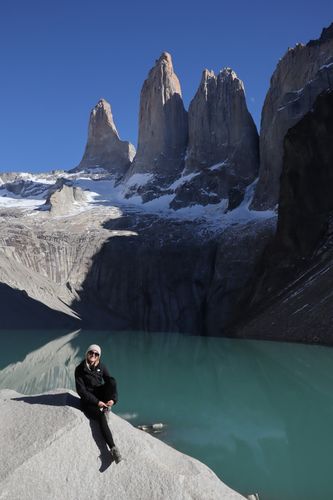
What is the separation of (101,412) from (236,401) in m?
12.3

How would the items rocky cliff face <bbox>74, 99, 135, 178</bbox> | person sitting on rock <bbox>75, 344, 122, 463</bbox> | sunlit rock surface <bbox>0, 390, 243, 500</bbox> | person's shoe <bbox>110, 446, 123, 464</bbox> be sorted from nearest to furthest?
sunlit rock surface <bbox>0, 390, 243, 500</bbox> < person's shoe <bbox>110, 446, 123, 464</bbox> < person sitting on rock <bbox>75, 344, 122, 463</bbox> < rocky cliff face <bbox>74, 99, 135, 178</bbox>

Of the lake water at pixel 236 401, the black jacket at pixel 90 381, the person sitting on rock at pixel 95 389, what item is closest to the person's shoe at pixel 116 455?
the person sitting on rock at pixel 95 389

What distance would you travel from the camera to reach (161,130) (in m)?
112

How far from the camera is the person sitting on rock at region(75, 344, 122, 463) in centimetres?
750

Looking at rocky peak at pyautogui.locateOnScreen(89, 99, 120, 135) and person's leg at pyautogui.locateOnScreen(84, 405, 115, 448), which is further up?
rocky peak at pyautogui.locateOnScreen(89, 99, 120, 135)

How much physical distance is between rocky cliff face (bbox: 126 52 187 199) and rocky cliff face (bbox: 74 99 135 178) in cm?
1762

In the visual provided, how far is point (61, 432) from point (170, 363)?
79.5 feet

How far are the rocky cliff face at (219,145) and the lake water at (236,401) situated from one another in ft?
178

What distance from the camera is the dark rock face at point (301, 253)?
41.9 meters

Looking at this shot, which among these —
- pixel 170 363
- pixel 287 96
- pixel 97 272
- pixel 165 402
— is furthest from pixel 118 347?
pixel 287 96

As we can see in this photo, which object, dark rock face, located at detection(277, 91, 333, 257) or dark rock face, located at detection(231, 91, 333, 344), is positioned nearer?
dark rock face, located at detection(231, 91, 333, 344)

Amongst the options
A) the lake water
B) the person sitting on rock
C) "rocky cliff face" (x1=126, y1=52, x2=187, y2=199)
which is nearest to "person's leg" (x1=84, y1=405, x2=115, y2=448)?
the person sitting on rock

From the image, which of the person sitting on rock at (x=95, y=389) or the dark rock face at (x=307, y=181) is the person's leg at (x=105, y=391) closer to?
the person sitting on rock at (x=95, y=389)

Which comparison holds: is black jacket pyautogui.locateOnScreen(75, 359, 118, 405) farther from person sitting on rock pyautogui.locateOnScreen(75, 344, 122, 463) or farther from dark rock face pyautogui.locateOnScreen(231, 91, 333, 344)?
dark rock face pyautogui.locateOnScreen(231, 91, 333, 344)
